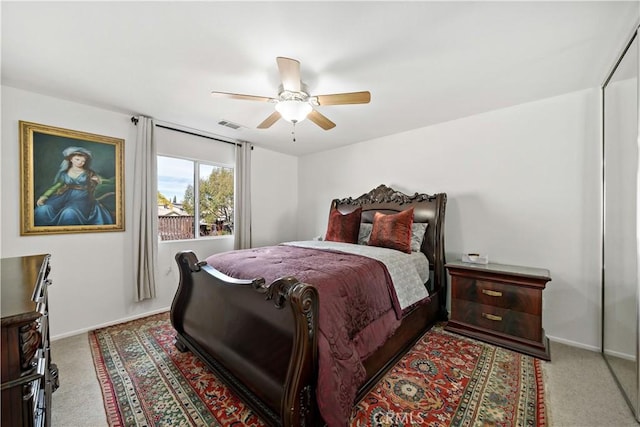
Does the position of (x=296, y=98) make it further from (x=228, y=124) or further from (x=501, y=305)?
(x=501, y=305)

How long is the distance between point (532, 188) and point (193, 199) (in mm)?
4356

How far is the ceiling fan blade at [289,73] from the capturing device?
1.74 m

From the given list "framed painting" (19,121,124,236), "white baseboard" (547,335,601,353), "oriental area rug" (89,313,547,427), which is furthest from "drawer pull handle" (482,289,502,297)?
"framed painting" (19,121,124,236)

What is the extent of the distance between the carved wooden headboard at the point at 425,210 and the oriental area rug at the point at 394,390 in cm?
87

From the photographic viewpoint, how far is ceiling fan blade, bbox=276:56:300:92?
1.74 metres

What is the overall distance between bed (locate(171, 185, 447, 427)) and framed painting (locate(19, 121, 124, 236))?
1.50 meters

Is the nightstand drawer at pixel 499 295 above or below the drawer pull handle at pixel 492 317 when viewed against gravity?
above

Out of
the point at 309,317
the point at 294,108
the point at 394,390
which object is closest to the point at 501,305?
the point at 394,390

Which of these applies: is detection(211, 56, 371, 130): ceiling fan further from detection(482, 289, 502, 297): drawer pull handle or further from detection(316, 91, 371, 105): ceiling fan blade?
detection(482, 289, 502, 297): drawer pull handle

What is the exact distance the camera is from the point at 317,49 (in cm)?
188

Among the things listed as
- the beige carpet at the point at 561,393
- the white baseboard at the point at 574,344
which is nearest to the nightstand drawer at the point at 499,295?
the beige carpet at the point at 561,393

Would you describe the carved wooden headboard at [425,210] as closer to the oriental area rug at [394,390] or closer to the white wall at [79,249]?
the oriental area rug at [394,390]

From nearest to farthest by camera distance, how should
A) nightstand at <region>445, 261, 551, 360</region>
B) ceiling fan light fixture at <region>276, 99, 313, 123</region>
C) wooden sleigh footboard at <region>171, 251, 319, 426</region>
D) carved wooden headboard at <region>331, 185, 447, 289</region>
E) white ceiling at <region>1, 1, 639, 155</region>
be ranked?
wooden sleigh footboard at <region>171, 251, 319, 426</region>
white ceiling at <region>1, 1, 639, 155</region>
ceiling fan light fixture at <region>276, 99, 313, 123</region>
nightstand at <region>445, 261, 551, 360</region>
carved wooden headboard at <region>331, 185, 447, 289</region>

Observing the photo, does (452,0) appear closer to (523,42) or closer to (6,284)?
(523,42)
